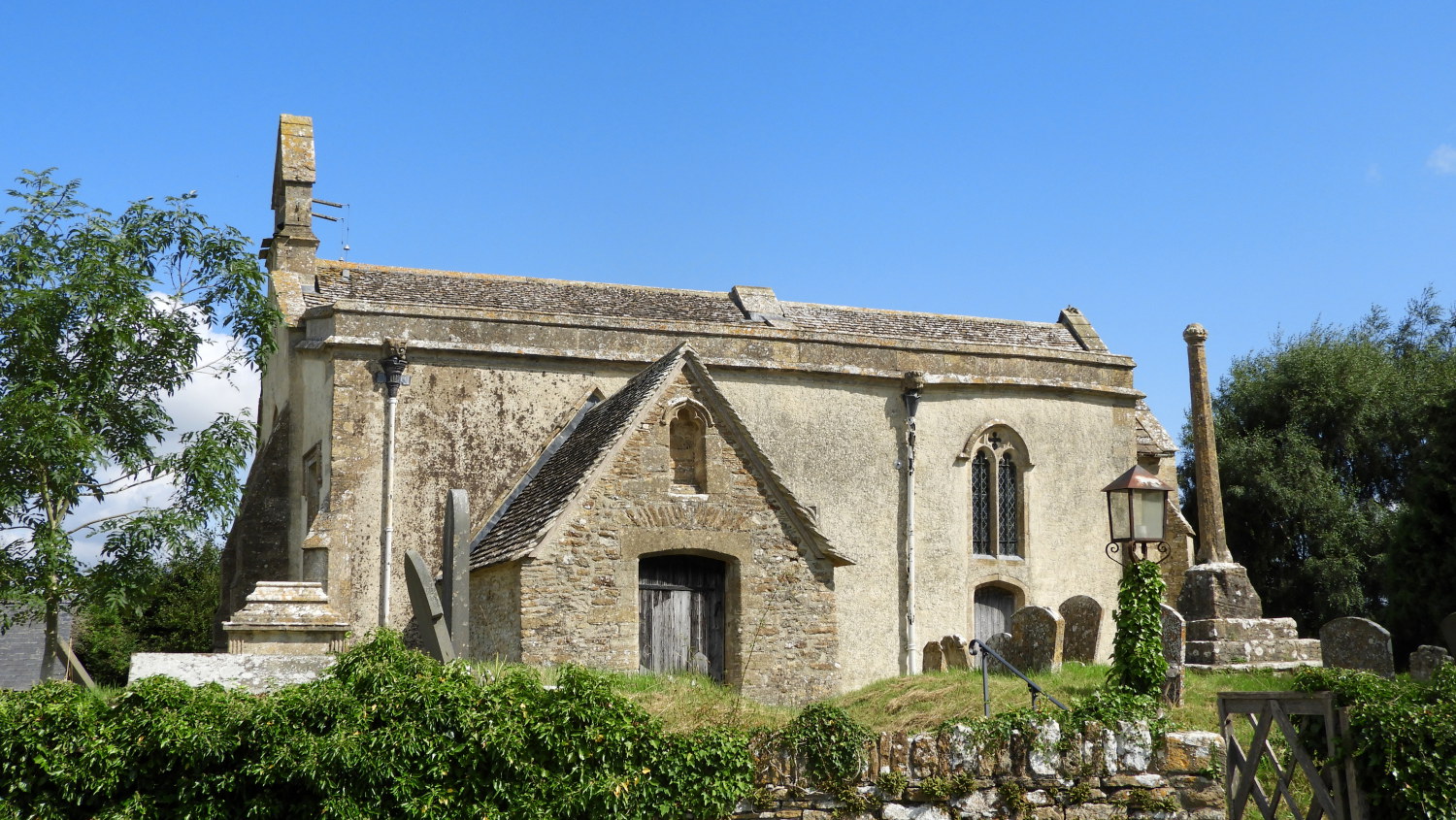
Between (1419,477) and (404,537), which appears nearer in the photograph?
(404,537)

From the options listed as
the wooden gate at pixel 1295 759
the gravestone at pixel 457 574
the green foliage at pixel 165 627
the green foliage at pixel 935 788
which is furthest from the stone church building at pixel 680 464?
the green foliage at pixel 165 627

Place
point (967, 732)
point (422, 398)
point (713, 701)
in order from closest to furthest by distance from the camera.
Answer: point (967, 732) → point (713, 701) → point (422, 398)

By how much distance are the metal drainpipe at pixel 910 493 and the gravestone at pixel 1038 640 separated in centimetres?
417

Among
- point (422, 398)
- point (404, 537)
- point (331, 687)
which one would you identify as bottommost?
point (331, 687)

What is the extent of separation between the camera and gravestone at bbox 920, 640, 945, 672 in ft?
66.3

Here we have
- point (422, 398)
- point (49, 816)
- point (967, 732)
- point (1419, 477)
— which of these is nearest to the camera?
point (49, 816)

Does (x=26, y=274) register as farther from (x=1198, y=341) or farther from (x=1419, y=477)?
(x=1419, y=477)

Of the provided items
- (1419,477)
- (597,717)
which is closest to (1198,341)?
Result: (1419,477)

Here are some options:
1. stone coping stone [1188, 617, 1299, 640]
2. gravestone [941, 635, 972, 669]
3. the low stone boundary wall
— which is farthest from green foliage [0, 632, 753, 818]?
stone coping stone [1188, 617, 1299, 640]

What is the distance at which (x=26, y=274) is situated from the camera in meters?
15.9

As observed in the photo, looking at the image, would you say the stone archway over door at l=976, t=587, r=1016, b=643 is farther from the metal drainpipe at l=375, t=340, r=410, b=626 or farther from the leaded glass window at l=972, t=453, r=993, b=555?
the metal drainpipe at l=375, t=340, r=410, b=626

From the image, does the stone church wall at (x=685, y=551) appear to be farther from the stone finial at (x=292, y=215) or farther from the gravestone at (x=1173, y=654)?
the stone finial at (x=292, y=215)

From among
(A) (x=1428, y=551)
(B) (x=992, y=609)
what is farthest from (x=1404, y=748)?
(A) (x=1428, y=551)

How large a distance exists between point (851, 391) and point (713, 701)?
1171cm
